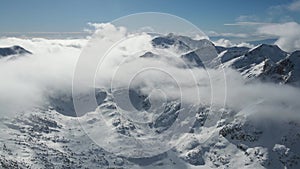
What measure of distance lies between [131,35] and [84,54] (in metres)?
11.9

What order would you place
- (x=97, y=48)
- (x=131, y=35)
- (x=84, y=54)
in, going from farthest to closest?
(x=97, y=48), (x=131, y=35), (x=84, y=54)

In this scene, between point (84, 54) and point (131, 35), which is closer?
point (84, 54)

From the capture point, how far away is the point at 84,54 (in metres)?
68.1

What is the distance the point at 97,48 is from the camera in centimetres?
8050

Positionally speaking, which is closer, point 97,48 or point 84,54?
point 84,54

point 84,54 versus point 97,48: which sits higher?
point 97,48

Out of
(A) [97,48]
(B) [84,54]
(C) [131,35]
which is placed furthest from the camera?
(A) [97,48]

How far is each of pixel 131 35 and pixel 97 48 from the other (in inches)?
379

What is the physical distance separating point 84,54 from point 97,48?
12611 millimetres

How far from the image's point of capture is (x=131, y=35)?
247 ft

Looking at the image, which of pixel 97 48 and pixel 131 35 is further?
pixel 97 48
